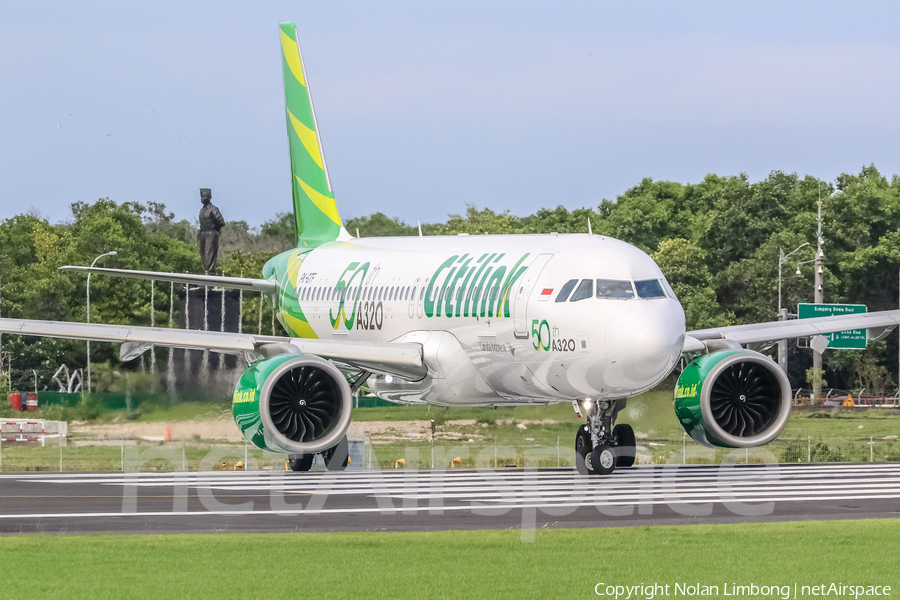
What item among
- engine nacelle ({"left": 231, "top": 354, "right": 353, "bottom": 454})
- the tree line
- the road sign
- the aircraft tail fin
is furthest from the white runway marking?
the tree line

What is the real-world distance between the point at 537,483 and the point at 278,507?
585 centimetres

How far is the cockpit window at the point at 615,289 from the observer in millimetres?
23750

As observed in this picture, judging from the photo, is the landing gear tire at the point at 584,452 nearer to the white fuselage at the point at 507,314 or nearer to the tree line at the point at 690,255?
the white fuselage at the point at 507,314

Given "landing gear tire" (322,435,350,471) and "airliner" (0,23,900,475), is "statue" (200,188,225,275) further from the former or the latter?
"landing gear tire" (322,435,350,471)

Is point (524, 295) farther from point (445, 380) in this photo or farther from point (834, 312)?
point (834, 312)

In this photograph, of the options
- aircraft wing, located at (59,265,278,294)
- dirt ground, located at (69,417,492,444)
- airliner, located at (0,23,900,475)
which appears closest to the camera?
airliner, located at (0,23,900,475)

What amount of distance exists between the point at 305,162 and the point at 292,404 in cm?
1490

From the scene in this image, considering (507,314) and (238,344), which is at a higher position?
(507,314)

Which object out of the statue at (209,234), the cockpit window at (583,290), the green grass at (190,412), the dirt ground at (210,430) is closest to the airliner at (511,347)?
the cockpit window at (583,290)

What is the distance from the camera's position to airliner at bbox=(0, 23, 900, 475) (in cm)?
2372

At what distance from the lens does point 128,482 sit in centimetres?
2620

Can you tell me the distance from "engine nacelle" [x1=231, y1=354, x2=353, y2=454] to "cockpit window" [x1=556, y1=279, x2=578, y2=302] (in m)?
3.94

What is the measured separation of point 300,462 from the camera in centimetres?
2939

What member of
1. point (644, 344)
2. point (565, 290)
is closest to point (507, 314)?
point (565, 290)
